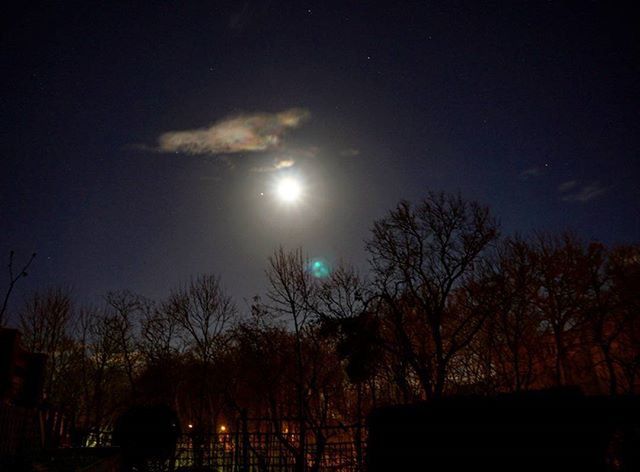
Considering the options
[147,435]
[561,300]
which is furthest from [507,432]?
[561,300]

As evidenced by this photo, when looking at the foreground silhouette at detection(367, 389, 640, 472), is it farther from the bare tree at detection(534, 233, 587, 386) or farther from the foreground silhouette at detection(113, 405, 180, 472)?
the bare tree at detection(534, 233, 587, 386)

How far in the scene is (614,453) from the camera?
712 centimetres

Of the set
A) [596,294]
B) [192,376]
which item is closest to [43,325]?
[192,376]

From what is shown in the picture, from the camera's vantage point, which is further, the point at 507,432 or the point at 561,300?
the point at 561,300

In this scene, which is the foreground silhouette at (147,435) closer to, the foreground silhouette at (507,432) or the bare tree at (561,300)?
the foreground silhouette at (507,432)

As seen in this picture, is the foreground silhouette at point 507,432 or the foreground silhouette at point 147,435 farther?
the foreground silhouette at point 147,435

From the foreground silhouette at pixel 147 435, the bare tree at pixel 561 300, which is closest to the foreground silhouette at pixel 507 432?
the foreground silhouette at pixel 147 435

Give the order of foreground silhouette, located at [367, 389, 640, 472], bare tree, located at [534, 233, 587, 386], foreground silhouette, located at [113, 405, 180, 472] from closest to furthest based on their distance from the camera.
Result: foreground silhouette, located at [367, 389, 640, 472] < foreground silhouette, located at [113, 405, 180, 472] < bare tree, located at [534, 233, 587, 386]

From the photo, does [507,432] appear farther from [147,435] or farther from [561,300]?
[561,300]

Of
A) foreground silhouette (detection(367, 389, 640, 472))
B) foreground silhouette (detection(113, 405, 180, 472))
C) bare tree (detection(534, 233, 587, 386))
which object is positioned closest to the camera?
foreground silhouette (detection(367, 389, 640, 472))

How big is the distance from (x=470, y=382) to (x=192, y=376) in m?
24.9

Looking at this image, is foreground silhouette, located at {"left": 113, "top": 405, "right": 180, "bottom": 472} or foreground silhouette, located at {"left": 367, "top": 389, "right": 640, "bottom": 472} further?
foreground silhouette, located at {"left": 113, "top": 405, "right": 180, "bottom": 472}

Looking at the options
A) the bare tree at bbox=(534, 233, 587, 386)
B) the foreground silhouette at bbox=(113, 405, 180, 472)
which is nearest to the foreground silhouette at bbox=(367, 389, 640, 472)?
the foreground silhouette at bbox=(113, 405, 180, 472)

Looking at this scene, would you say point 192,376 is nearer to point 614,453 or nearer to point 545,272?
point 545,272
